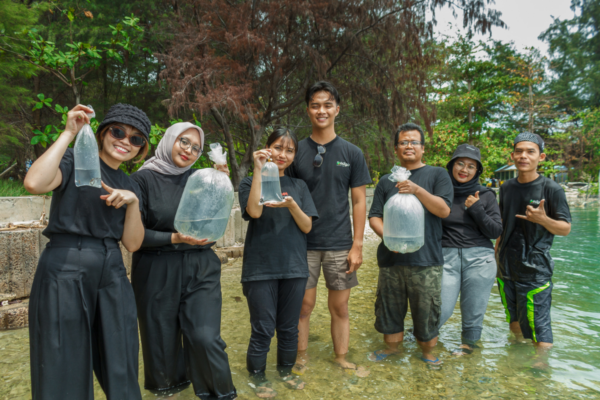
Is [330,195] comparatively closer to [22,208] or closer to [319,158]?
[319,158]

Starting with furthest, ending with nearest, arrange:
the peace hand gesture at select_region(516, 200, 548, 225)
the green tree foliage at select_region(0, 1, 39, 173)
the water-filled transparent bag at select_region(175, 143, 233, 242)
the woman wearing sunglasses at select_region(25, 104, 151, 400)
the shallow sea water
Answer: the green tree foliage at select_region(0, 1, 39, 173), the peace hand gesture at select_region(516, 200, 548, 225), the shallow sea water, the water-filled transparent bag at select_region(175, 143, 233, 242), the woman wearing sunglasses at select_region(25, 104, 151, 400)

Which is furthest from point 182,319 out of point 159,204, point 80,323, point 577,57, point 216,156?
point 577,57

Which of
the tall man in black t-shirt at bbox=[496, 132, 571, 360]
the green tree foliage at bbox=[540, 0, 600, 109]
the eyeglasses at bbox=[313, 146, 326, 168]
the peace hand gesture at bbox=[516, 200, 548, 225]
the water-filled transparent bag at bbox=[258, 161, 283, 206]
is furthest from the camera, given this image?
the green tree foliage at bbox=[540, 0, 600, 109]

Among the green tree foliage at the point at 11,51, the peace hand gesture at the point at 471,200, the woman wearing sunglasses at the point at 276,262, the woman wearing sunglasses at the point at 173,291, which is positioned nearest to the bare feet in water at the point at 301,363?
the woman wearing sunglasses at the point at 276,262

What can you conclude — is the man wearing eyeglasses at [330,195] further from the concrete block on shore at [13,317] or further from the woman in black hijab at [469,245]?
the concrete block on shore at [13,317]

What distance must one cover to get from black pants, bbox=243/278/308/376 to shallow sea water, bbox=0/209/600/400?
0.83 ft

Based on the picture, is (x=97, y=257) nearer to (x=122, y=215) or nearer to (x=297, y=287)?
(x=122, y=215)

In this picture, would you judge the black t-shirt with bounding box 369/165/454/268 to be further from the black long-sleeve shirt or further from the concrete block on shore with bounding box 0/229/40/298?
the concrete block on shore with bounding box 0/229/40/298

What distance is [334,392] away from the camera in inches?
118

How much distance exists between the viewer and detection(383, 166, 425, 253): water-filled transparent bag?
10.1 feet

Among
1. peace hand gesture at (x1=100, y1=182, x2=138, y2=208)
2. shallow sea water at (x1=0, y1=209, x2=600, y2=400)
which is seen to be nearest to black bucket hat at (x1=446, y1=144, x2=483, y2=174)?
shallow sea water at (x1=0, y1=209, x2=600, y2=400)

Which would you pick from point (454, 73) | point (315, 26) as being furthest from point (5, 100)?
point (454, 73)

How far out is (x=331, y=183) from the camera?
10.6 feet

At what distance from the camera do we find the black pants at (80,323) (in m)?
1.93
